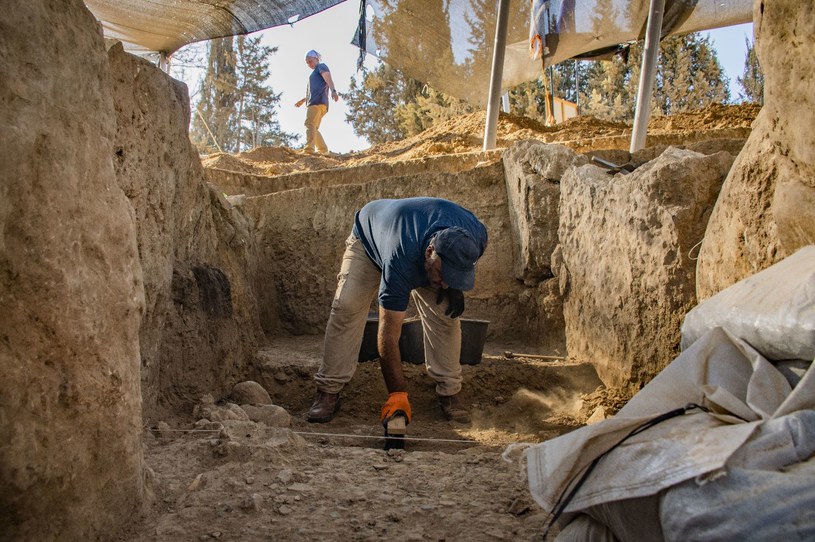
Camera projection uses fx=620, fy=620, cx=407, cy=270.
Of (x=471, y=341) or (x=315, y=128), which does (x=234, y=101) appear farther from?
(x=471, y=341)

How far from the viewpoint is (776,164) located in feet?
6.70

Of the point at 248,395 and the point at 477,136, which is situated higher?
the point at 477,136

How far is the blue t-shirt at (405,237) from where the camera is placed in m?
3.07

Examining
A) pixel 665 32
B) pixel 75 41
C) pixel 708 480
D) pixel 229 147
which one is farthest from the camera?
pixel 229 147

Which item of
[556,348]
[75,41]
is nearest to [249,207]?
[556,348]

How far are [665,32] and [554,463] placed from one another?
297 inches

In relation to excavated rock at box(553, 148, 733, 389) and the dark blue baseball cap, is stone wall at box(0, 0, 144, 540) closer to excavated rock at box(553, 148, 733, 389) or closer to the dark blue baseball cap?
the dark blue baseball cap

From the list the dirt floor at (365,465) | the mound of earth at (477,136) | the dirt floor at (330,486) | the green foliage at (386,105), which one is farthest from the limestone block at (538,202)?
the green foliage at (386,105)

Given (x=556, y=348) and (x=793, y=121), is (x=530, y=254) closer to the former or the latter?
(x=556, y=348)

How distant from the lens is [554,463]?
140 centimetres

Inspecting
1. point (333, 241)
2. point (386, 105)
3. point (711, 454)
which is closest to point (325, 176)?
point (333, 241)

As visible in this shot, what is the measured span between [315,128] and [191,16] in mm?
4188

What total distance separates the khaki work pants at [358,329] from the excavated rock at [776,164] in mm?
1600

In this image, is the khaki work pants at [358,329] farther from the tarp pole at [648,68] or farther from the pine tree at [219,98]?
the pine tree at [219,98]
